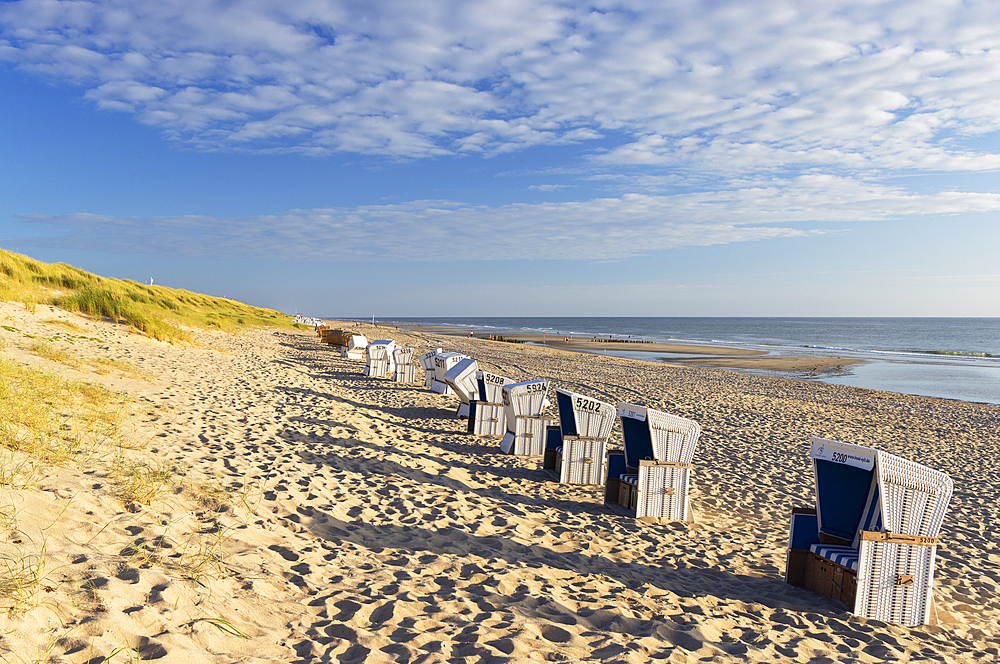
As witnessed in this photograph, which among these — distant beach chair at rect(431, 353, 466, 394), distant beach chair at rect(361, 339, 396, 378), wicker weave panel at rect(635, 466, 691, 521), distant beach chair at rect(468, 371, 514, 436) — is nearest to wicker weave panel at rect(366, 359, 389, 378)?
distant beach chair at rect(361, 339, 396, 378)

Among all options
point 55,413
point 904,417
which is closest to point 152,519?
point 55,413

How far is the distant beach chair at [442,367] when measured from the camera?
12.2 m

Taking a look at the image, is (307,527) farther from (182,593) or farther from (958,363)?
(958,363)

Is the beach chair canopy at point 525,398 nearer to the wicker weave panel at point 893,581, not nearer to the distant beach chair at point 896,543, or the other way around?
the distant beach chair at point 896,543

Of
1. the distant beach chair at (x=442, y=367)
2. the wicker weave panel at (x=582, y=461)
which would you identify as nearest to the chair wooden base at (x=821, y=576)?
the wicker weave panel at (x=582, y=461)

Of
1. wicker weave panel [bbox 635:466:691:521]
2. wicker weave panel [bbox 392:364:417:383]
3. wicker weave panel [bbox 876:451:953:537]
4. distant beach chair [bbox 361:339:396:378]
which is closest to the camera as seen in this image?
wicker weave panel [bbox 876:451:953:537]

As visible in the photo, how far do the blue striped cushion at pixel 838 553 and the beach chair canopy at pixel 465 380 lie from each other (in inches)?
256

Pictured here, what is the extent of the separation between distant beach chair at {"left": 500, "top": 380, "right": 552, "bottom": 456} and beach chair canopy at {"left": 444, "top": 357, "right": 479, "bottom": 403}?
6.33 ft

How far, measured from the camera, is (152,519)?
155 inches

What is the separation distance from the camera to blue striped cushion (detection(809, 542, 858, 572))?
407cm

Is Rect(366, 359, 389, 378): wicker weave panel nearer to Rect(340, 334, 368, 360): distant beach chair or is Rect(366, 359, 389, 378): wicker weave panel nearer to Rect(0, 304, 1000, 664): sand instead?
Rect(340, 334, 368, 360): distant beach chair

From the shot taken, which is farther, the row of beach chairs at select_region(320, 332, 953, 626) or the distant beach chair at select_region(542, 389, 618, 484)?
the distant beach chair at select_region(542, 389, 618, 484)

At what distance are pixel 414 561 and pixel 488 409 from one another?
525 centimetres

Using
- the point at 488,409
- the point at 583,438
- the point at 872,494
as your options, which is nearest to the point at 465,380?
the point at 488,409
